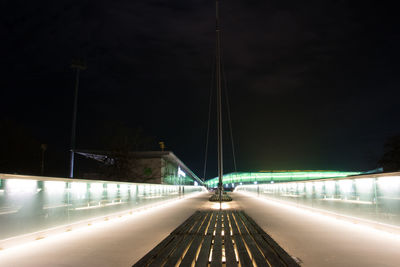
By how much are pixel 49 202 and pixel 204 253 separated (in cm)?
468

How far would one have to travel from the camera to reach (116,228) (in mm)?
10250

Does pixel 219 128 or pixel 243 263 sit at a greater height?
pixel 219 128

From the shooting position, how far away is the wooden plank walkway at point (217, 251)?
5477 mm

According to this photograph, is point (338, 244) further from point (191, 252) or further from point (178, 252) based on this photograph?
point (178, 252)

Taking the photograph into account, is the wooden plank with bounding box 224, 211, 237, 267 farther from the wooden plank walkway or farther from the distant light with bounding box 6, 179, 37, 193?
the distant light with bounding box 6, 179, 37, 193

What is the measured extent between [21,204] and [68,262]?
8.37 feet

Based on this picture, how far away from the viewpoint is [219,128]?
24531 mm

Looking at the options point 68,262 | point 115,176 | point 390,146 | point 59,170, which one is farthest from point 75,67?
point 390,146

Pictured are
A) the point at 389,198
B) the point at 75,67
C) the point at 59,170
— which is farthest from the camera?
the point at 59,170

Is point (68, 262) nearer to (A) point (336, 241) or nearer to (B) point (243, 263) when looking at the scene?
(B) point (243, 263)

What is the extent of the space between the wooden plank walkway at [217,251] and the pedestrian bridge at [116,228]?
1.23ft

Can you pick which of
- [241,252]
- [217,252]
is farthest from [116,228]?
[241,252]

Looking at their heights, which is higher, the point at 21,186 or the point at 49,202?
the point at 21,186

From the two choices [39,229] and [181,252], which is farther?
[39,229]
